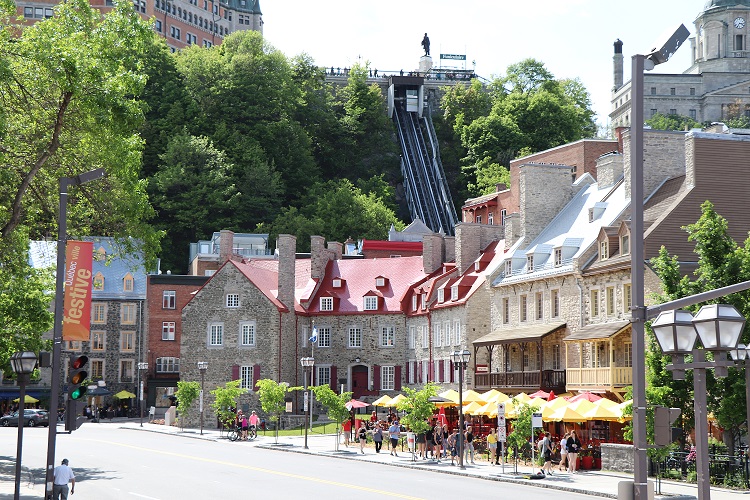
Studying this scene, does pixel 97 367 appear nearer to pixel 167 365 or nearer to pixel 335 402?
pixel 167 365

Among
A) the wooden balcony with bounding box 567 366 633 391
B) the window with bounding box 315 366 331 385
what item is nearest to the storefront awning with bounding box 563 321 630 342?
the wooden balcony with bounding box 567 366 633 391

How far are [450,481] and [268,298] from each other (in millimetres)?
38570

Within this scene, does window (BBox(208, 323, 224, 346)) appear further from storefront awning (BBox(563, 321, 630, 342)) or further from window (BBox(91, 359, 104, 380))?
storefront awning (BBox(563, 321, 630, 342))

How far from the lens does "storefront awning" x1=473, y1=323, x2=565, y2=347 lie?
55.4m

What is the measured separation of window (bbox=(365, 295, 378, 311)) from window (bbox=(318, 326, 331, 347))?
3.31m

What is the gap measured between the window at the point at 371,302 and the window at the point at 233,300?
30.4 feet

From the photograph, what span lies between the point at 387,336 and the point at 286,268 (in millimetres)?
8727

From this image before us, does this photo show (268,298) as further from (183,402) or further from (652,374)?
(652,374)

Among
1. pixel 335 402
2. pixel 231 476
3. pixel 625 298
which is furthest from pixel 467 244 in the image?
pixel 231 476

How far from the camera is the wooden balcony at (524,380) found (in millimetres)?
55406

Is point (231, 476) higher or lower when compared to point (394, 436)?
lower

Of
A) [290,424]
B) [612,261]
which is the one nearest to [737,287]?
[612,261]

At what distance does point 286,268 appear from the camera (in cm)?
7600

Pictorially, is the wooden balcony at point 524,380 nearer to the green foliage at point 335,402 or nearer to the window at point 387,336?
the green foliage at point 335,402
